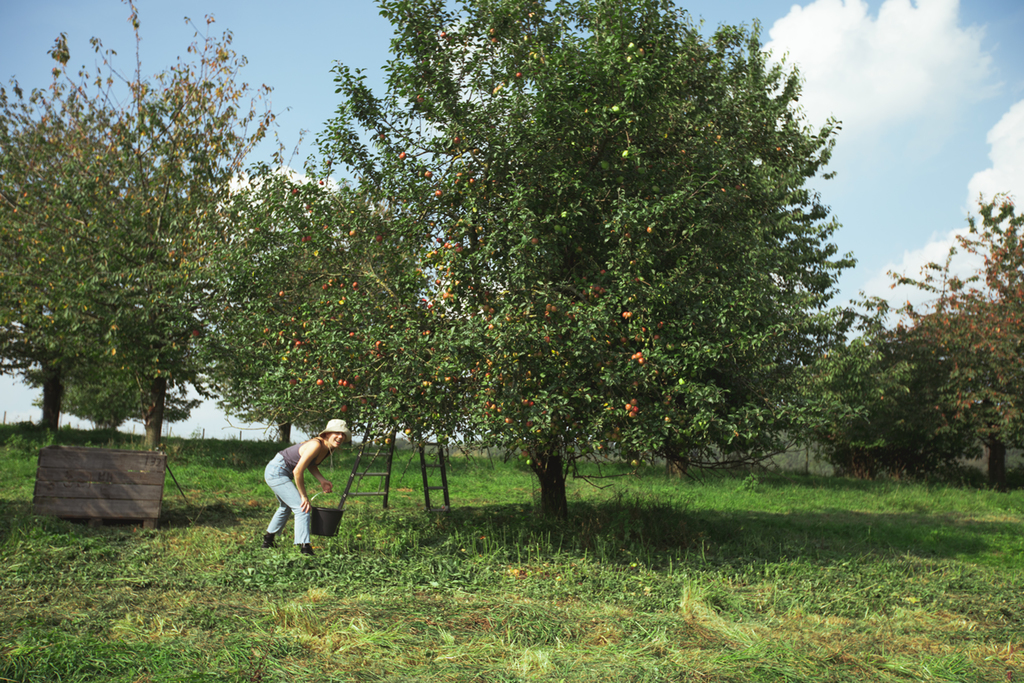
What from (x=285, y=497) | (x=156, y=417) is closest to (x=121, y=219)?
(x=156, y=417)

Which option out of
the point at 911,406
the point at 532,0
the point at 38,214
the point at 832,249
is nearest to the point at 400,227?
the point at 532,0

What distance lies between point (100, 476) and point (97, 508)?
415mm

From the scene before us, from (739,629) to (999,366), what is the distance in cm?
2160

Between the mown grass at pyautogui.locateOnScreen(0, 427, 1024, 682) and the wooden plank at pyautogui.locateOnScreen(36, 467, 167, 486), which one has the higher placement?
the wooden plank at pyautogui.locateOnScreen(36, 467, 167, 486)

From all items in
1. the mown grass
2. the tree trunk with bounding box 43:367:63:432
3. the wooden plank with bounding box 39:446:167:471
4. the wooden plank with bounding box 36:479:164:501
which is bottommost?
the mown grass

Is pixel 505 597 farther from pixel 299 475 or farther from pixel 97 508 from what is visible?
pixel 97 508

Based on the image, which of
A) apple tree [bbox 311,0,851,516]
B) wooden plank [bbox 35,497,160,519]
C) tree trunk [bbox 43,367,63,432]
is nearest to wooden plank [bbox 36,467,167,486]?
wooden plank [bbox 35,497,160,519]

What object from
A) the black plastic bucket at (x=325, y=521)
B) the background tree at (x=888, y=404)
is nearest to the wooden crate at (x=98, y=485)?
the black plastic bucket at (x=325, y=521)

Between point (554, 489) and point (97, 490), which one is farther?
point (554, 489)

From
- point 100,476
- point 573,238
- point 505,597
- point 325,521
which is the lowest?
point 505,597

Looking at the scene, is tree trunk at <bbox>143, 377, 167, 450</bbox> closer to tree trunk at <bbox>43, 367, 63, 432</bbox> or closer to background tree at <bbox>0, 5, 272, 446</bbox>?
background tree at <bbox>0, 5, 272, 446</bbox>

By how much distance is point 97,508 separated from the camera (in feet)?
29.6

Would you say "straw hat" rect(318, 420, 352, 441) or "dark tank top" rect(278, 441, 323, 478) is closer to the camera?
"straw hat" rect(318, 420, 352, 441)

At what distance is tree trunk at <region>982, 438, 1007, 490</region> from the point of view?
24875mm
